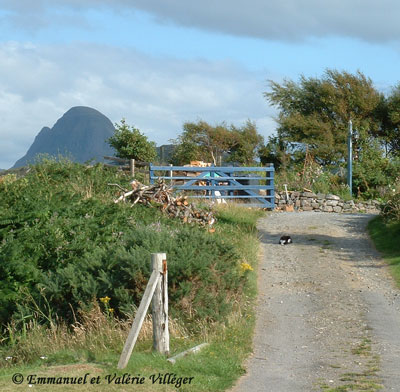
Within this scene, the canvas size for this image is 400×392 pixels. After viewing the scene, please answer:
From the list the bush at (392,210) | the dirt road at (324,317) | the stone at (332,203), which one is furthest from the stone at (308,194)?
the dirt road at (324,317)

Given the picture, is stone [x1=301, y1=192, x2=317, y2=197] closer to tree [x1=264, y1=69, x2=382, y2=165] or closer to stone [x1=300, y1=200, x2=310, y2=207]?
stone [x1=300, y1=200, x2=310, y2=207]

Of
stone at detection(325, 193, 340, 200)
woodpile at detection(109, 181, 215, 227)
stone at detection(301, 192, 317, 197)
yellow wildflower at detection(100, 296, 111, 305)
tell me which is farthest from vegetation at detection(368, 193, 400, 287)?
yellow wildflower at detection(100, 296, 111, 305)

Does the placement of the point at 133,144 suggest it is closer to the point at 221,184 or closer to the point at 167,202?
the point at 221,184

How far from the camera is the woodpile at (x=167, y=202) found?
19781mm

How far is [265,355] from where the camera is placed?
9.68 m

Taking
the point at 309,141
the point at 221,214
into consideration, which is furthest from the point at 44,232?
the point at 309,141

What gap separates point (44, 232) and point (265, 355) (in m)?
6.11

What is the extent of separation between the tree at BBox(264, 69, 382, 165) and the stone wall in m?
8.38

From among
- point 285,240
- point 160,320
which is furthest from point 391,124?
point 160,320

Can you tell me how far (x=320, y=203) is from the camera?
28.0 metres

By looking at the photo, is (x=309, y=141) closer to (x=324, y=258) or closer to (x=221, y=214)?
(x=221, y=214)

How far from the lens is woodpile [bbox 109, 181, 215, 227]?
19.8 meters

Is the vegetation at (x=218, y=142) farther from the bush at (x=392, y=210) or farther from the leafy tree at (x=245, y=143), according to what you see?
the bush at (x=392, y=210)

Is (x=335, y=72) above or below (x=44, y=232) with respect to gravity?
above
